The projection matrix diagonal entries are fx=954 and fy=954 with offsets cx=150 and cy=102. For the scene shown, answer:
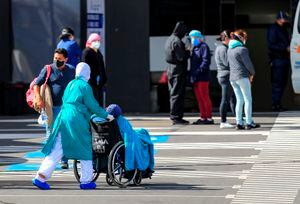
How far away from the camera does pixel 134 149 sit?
38.1 feet

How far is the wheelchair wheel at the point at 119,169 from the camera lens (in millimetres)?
11555

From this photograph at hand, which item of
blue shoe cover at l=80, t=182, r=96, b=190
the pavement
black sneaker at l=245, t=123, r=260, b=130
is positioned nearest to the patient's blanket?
the pavement

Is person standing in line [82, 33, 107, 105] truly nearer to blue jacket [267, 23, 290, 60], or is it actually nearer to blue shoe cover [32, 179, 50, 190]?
blue shoe cover [32, 179, 50, 190]

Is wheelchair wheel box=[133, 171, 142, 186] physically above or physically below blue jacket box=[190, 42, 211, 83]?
below

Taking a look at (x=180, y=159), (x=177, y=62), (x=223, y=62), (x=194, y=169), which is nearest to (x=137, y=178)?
(x=194, y=169)

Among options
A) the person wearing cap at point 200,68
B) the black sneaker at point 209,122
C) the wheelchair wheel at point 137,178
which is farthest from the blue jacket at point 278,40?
the wheelchair wheel at point 137,178

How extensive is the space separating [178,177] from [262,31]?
11.4 m

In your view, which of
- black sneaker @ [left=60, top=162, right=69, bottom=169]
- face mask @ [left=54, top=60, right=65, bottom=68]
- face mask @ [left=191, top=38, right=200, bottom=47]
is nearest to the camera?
face mask @ [left=54, top=60, right=65, bottom=68]

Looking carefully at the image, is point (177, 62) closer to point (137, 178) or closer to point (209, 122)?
point (209, 122)

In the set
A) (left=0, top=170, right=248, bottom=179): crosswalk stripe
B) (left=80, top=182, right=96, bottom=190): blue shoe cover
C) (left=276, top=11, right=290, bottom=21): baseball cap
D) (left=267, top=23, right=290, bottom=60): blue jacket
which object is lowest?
(left=0, top=170, right=248, bottom=179): crosswalk stripe

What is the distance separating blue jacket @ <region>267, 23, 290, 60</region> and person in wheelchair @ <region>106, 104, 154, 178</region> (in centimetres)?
1011

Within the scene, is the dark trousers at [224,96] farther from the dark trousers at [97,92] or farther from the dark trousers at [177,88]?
the dark trousers at [97,92]

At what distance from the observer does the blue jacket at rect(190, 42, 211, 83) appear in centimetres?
1862

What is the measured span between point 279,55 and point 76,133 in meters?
10.9
